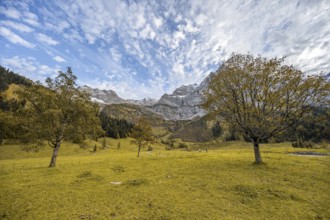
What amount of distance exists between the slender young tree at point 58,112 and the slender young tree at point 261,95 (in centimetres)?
2171

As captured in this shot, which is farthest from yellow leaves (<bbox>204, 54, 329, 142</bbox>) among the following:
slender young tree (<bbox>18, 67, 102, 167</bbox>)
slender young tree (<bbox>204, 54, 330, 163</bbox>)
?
slender young tree (<bbox>18, 67, 102, 167</bbox>)

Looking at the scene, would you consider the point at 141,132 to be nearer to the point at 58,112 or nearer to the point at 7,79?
the point at 58,112

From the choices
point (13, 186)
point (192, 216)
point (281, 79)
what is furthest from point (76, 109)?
point (281, 79)

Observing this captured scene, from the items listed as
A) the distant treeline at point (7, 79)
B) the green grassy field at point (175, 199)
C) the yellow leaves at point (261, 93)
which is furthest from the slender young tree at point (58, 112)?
the distant treeline at point (7, 79)

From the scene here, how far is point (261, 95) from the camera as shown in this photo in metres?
26.0

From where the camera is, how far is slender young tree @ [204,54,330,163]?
23.2 meters

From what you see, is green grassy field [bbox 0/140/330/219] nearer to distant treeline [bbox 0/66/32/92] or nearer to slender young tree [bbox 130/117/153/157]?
slender young tree [bbox 130/117/153/157]

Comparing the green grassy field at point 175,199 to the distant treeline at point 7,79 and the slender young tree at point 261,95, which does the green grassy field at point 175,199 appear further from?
the distant treeline at point 7,79

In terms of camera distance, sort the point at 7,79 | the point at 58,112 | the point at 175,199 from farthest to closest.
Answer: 1. the point at 7,79
2. the point at 58,112
3. the point at 175,199

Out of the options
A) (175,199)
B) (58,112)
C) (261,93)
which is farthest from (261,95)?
(58,112)

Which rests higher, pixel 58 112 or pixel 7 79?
pixel 7 79

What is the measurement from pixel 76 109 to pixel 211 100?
77.3 feet

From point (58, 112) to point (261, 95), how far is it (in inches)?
1286

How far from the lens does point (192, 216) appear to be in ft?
32.6
